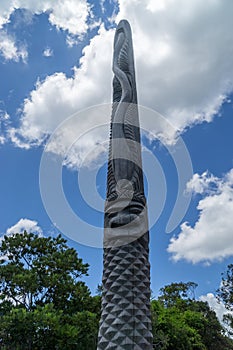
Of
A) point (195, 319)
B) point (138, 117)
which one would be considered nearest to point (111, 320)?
point (138, 117)

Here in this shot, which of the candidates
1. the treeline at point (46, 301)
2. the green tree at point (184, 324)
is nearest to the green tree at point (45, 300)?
the treeline at point (46, 301)

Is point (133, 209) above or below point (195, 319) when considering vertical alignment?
below

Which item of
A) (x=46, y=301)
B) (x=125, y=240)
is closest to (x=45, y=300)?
(x=46, y=301)

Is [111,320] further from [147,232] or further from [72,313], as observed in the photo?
[72,313]

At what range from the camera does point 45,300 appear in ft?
34.9

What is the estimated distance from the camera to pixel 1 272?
34.6ft

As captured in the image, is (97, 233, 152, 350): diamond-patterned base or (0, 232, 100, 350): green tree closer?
(97, 233, 152, 350): diamond-patterned base

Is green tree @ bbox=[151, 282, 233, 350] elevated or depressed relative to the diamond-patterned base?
elevated

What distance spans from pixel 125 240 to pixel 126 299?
67 cm

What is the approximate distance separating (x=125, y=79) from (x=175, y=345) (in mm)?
13985

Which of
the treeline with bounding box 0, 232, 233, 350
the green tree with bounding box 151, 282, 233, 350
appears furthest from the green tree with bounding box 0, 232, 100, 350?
the green tree with bounding box 151, 282, 233, 350

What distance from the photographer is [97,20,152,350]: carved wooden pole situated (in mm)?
3613

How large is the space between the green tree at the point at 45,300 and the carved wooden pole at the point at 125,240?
5617 millimetres

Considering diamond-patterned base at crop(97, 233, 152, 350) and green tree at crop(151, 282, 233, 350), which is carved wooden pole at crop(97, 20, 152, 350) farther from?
green tree at crop(151, 282, 233, 350)
